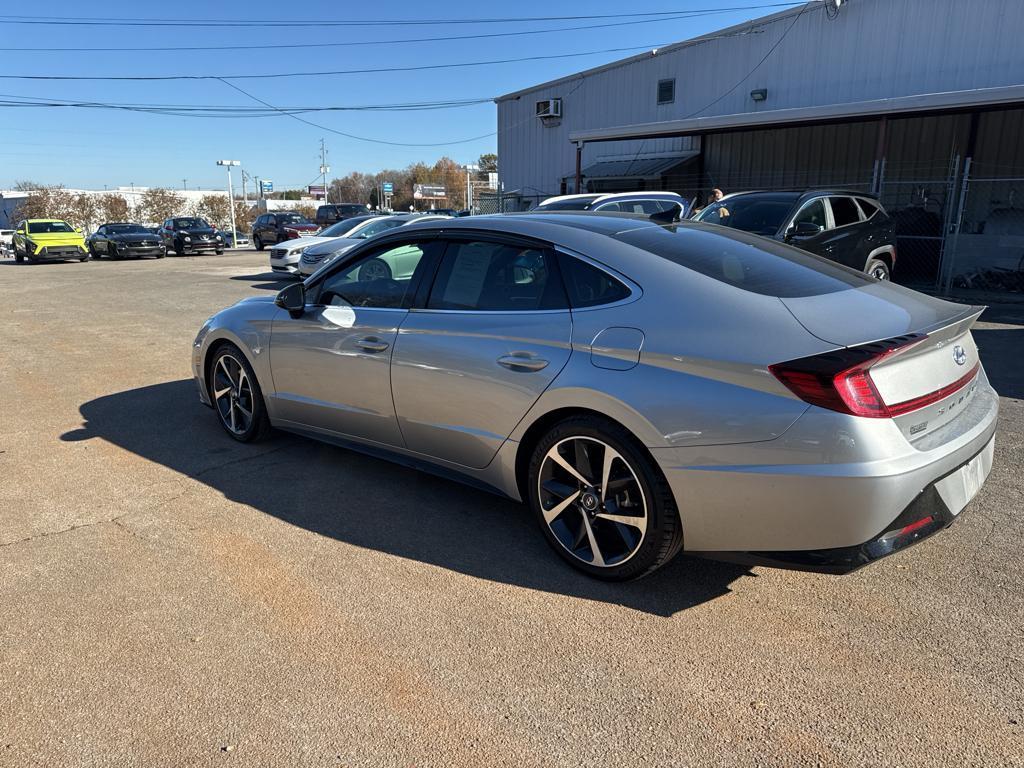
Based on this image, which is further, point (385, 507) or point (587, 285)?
point (385, 507)

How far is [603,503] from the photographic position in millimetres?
3129

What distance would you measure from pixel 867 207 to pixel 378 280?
29.5ft

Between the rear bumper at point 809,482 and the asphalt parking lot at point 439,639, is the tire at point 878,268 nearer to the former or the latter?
the asphalt parking lot at point 439,639

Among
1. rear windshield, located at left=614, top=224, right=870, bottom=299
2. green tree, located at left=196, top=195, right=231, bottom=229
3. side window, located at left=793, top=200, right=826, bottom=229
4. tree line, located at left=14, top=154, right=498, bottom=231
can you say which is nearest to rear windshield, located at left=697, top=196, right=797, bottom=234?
side window, located at left=793, top=200, right=826, bottom=229

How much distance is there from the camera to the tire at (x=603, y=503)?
2.95 meters

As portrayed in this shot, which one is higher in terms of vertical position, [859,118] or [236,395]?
[859,118]

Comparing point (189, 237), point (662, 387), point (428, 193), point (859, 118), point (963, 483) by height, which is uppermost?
point (428, 193)

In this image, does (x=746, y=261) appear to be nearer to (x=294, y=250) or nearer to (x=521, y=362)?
(x=521, y=362)

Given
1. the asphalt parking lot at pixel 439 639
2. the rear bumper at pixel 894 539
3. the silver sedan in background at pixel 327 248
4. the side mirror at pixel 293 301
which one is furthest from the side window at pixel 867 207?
the side mirror at pixel 293 301

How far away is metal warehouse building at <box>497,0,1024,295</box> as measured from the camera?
14.0m

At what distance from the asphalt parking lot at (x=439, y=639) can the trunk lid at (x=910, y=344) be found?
0.85m

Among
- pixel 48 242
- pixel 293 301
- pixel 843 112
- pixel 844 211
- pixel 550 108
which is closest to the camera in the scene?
pixel 293 301

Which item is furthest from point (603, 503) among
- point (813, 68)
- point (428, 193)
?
point (428, 193)

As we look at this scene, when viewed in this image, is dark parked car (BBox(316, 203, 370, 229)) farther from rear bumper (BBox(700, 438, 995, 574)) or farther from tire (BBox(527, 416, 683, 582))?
rear bumper (BBox(700, 438, 995, 574))
